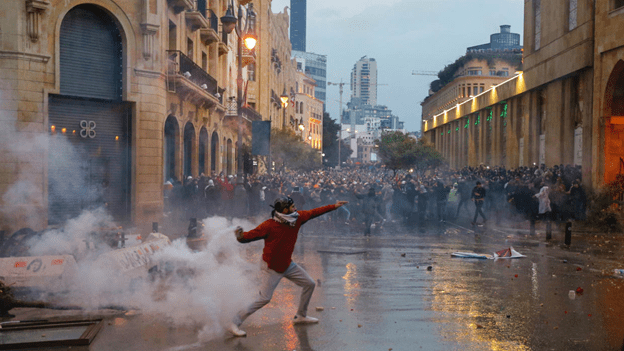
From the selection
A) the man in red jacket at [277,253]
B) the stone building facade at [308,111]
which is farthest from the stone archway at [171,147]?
the stone building facade at [308,111]

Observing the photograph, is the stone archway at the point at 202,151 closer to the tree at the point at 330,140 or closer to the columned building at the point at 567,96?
the columned building at the point at 567,96

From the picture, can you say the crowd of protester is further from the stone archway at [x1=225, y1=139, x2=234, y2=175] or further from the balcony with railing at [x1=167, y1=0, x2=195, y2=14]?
the stone archway at [x1=225, y1=139, x2=234, y2=175]

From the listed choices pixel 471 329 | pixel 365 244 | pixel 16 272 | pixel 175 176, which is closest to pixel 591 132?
pixel 365 244

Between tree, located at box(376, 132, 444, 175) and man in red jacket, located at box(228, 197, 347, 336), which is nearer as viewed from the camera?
man in red jacket, located at box(228, 197, 347, 336)

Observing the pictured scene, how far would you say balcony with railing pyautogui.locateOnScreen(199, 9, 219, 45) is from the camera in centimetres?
2839

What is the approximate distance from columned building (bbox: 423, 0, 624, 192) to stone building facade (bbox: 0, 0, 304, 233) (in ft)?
54.4

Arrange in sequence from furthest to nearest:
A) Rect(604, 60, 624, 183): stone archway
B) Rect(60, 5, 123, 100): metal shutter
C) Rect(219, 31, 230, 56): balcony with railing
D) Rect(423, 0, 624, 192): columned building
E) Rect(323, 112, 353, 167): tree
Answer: Rect(323, 112, 353, 167): tree, Rect(219, 31, 230, 56): balcony with railing, Rect(604, 60, 624, 183): stone archway, Rect(423, 0, 624, 192): columned building, Rect(60, 5, 123, 100): metal shutter

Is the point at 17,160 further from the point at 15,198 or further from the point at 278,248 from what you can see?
the point at 278,248

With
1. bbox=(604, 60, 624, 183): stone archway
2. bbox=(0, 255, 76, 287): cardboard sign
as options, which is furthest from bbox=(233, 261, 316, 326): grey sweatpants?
bbox=(604, 60, 624, 183): stone archway

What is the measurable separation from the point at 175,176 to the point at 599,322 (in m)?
20.3

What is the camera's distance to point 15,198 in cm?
1741

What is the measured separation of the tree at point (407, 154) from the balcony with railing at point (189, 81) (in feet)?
107

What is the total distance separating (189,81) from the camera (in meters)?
23.0

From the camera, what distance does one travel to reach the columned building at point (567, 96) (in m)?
23.5
